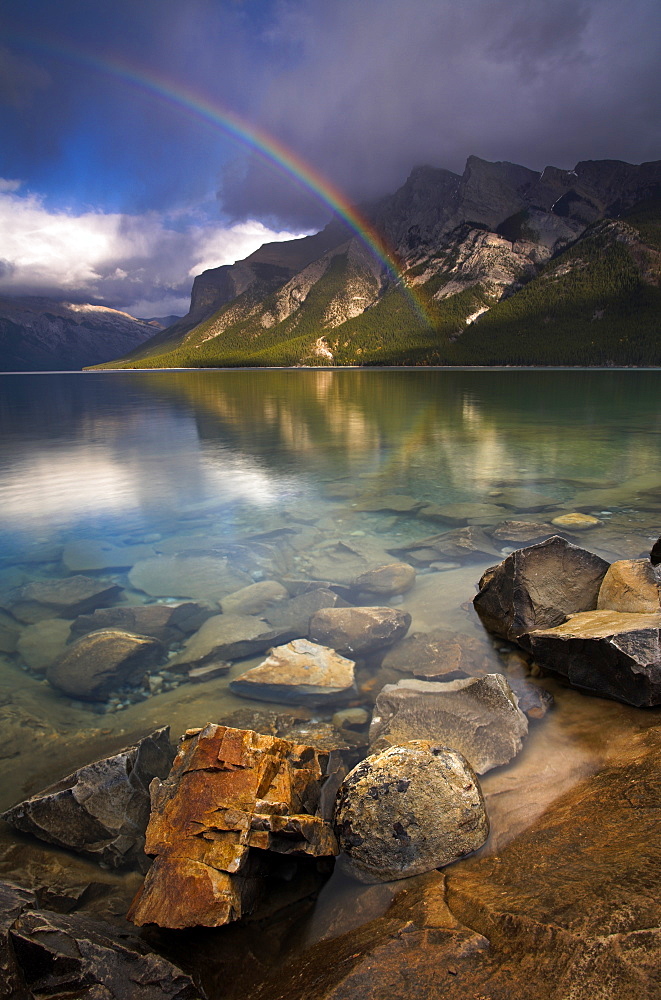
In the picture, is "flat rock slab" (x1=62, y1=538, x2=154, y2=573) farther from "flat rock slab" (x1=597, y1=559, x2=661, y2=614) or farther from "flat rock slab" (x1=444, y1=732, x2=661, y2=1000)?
"flat rock slab" (x1=444, y1=732, x2=661, y2=1000)

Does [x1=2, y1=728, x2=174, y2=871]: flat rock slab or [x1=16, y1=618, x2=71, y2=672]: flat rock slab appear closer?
[x1=2, y1=728, x2=174, y2=871]: flat rock slab

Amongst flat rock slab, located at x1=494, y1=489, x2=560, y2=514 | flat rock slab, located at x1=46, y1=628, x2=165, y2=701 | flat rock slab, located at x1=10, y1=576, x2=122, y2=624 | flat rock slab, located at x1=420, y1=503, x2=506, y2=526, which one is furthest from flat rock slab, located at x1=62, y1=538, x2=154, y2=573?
flat rock slab, located at x1=494, y1=489, x2=560, y2=514

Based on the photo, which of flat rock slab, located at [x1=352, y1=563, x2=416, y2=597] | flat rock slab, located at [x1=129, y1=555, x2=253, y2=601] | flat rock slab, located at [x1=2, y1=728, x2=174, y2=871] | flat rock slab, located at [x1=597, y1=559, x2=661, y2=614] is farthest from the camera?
flat rock slab, located at [x1=129, y1=555, x2=253, y2=601]

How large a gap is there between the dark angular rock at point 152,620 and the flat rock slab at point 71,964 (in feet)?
21.2

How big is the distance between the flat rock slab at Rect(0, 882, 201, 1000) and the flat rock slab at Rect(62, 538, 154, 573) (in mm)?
11462

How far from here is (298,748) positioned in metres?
5.86

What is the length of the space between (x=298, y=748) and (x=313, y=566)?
25.2 feet

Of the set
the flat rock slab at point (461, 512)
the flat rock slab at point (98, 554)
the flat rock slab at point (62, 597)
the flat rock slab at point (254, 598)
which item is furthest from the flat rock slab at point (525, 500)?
the flat rock slab at point (62, 597)

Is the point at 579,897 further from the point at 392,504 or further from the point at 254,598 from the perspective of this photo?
the point at 392,504

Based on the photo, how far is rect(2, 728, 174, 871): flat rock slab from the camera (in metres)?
5.07

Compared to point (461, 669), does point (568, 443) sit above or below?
above

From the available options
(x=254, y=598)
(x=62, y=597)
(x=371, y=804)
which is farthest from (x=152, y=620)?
(x=371, y=804)

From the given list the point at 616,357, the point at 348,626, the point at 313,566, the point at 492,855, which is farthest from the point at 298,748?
the point at 616,357

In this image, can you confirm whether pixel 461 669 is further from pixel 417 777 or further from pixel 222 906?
pixel 222 906
